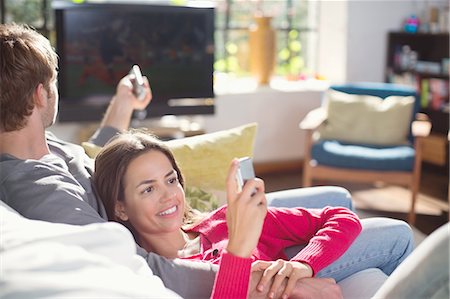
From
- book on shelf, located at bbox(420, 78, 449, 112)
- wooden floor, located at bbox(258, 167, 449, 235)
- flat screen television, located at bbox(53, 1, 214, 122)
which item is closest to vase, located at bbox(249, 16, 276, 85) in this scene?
flat screen television, located at bbox(53, 1, 214, 122)

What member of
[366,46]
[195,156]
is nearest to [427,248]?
[195,156]

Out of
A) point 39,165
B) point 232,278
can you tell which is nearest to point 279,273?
point 232,278

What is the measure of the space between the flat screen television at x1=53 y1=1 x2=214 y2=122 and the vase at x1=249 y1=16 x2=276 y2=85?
Result: 67cm

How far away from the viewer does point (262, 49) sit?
211 inches

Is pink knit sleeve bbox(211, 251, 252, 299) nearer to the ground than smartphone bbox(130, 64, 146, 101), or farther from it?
nearer to the ground

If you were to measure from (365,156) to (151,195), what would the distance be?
106 inches

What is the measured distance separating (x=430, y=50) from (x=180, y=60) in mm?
2262

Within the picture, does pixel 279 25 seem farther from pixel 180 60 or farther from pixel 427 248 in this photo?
pixel 427 248

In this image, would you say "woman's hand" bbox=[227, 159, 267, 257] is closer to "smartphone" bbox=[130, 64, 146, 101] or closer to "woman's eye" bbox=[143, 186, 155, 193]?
"woman's eye" bbox=[143, 186, 155, 193]

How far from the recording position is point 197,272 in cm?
145

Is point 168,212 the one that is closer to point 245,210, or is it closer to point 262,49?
point 245,210

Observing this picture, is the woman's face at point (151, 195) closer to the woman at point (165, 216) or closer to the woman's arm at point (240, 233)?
the woman at point (165, 216)

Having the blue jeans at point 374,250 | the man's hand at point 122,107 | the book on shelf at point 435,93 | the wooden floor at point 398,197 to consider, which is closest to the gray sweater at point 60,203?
the blue jeans at point 374,250

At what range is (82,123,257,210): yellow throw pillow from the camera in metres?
2.10
